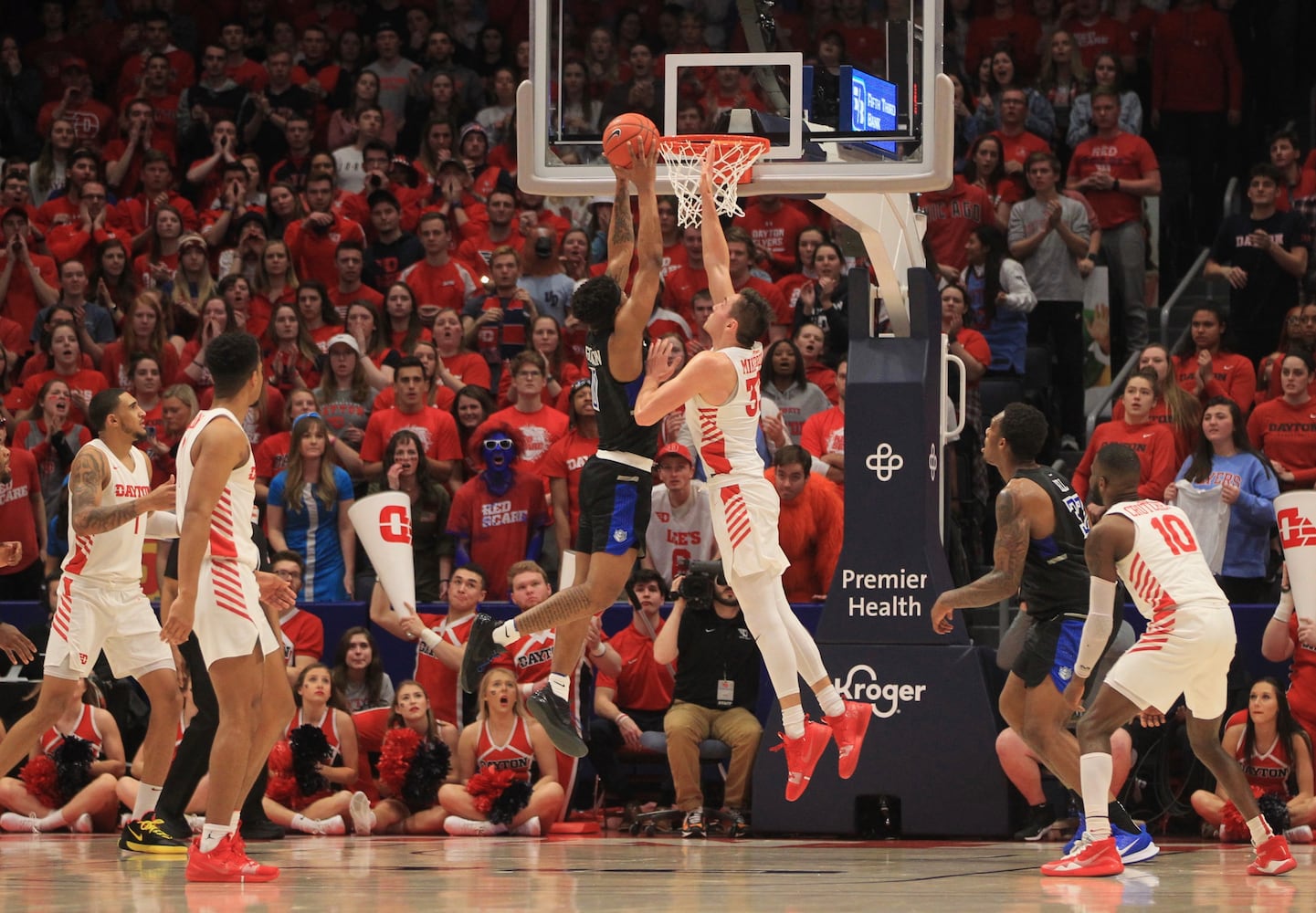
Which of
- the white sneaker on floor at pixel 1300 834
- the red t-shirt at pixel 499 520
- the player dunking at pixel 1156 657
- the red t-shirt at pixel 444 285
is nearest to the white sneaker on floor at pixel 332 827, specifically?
the red t-shirt at pixel 499 520

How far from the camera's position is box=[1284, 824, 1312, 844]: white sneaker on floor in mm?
10242

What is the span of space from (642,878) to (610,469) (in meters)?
1.89

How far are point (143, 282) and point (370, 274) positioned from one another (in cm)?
187

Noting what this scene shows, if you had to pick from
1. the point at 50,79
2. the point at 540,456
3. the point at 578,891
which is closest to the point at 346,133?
the point at 50,79

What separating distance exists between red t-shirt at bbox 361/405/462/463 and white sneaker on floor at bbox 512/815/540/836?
315 centimetres

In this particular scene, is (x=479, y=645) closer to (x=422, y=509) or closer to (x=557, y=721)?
(x=557, y=721)

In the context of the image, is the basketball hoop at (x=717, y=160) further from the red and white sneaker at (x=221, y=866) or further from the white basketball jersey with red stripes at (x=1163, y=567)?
the red and white sneaker at (x=221, y=866)

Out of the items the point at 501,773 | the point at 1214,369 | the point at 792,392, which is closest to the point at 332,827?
the point at 501,773

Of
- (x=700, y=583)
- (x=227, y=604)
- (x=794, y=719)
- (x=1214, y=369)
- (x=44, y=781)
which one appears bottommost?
(x=44, y=781)

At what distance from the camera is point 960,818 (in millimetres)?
10453

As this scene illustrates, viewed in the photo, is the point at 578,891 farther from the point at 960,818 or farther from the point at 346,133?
the point at 346,133

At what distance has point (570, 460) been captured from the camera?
12523mm

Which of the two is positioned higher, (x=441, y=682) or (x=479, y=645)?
(x=479, y=645)

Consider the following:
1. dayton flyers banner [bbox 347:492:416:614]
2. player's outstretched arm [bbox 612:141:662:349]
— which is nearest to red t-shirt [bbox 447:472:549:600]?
dayton flyers banner [bbox 347:492:416:614]
